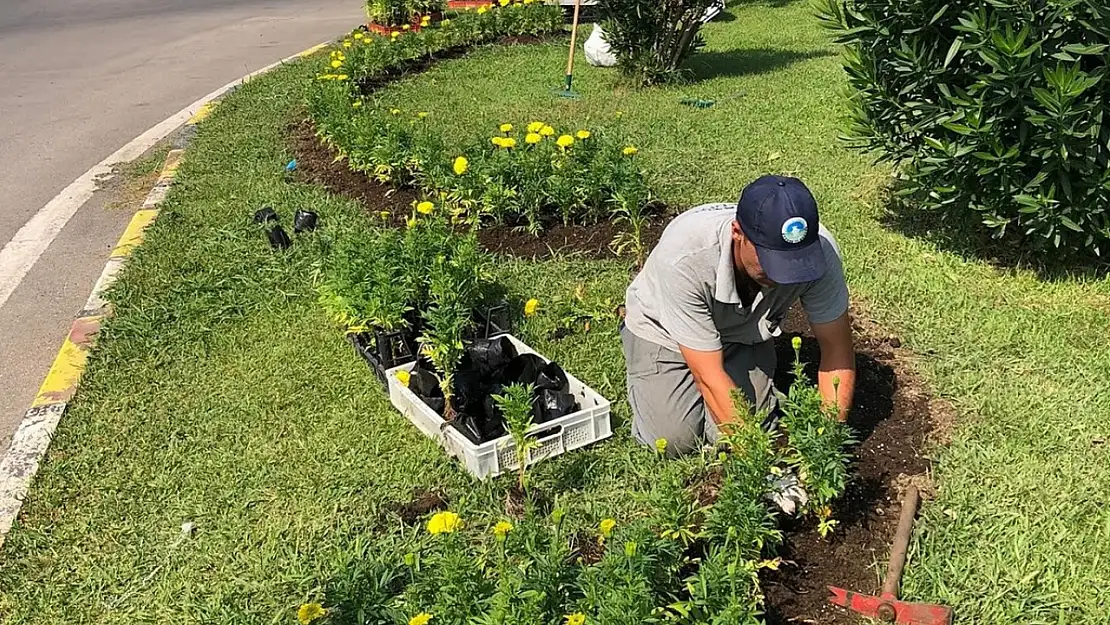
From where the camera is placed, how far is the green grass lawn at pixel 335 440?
3236mm

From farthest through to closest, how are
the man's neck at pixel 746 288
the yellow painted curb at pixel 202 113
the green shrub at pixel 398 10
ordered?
→ 1. the green shrub at pixel 398 10
2. the yellow painted curb at pixel 202 113
3. the man's neck at pixel 746 288

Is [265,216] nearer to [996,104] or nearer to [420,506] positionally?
[420,506]

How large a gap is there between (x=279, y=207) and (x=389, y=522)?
11.7 ft

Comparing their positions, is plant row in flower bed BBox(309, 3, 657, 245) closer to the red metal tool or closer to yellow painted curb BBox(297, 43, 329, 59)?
the red metal tool

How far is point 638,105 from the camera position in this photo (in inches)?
343

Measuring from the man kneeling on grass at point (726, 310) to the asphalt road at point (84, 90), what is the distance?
2.88 meters

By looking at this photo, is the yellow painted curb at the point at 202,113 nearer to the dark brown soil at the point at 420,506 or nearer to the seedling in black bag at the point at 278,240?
the seedling in black bag at the point at 278,240

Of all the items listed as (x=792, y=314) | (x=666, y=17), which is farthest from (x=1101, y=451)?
(x=666, y=17)

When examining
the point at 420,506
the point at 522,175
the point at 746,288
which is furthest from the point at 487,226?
the point at 746,288

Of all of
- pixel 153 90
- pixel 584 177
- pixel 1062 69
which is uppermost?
pixel 1062 69

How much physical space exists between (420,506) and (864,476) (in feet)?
5.35

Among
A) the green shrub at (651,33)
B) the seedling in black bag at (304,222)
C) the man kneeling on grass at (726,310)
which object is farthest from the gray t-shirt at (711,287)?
the green shrub at (651,33)

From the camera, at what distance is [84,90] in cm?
1073

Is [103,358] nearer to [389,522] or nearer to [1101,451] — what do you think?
[389,522]
